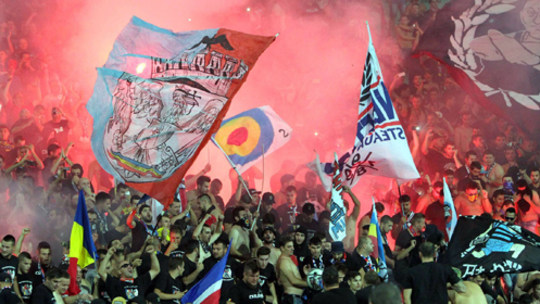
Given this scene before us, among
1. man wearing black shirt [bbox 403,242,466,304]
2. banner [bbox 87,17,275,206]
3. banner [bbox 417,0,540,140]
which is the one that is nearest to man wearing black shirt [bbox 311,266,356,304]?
man wearing black shirt [bbox 403,242,466,304]

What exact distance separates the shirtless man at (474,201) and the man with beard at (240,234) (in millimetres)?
3608

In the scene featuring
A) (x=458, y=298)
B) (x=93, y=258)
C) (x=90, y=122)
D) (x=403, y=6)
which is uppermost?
(x=403, y=6)

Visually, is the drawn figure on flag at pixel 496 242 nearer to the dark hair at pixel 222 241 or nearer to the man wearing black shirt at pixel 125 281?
the dark hair at pixel 222 241

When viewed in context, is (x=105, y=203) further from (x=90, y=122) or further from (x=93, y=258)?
(x=90, y=122)

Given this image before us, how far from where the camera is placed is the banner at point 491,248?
838 centimetres

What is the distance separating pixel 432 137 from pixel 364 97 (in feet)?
15.8

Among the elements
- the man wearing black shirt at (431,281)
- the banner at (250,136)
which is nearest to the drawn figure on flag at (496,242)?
the man wearing black shirt at (431,281)

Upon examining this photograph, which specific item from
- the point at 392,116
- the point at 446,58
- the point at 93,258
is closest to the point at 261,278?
the point at 93,258

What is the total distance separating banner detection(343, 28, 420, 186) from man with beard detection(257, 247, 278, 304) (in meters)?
1.54

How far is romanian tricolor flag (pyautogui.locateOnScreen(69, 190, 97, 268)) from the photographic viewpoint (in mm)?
8094

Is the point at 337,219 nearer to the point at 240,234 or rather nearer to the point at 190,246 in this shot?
the point at 240,234

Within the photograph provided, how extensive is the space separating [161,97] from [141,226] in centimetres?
142

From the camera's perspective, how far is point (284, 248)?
9039 mm

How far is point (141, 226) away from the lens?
9734 millimetres
